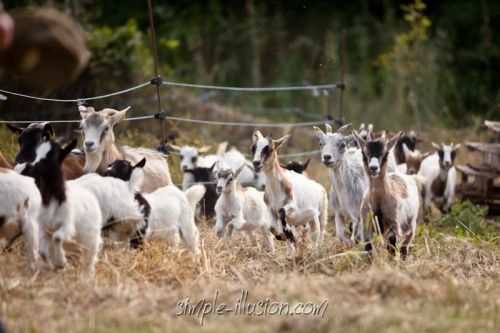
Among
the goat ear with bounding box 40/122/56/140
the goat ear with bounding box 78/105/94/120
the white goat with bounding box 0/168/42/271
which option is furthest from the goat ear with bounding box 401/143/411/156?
the white goat with bounding box 0/168/42/271

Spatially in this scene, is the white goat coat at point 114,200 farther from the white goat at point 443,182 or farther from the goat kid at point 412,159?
the white goat at point 443,182

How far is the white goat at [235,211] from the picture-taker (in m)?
9.08

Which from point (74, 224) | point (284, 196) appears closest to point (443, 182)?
point (284, 196)

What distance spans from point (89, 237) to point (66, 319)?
991mm

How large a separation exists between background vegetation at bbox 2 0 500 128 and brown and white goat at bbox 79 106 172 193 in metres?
6.29

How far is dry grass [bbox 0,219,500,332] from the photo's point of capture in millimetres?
5711

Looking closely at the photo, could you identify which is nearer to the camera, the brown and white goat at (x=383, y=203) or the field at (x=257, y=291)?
the field at (x=257, y=291)

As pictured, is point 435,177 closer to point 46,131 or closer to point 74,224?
point 46,131

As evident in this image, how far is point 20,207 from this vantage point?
668 cm

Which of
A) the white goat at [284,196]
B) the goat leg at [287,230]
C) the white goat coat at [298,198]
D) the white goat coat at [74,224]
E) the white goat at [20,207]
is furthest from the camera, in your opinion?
the white goat coat at [298,198]

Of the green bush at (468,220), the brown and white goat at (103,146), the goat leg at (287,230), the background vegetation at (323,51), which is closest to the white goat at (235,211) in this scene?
the goat leg at (287,230)

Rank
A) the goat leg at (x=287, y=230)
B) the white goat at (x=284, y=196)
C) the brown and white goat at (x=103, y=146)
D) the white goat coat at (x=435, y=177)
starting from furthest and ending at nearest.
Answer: the white goat coat at (x=435, y=177)
the white goat at (x=284, y=196)
the goat leg at (x=287, y=230)
the brown and white goat at (x=103, y=146)

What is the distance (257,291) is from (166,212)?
1.48m

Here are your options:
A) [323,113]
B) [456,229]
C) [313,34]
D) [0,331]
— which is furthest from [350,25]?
[0,331]
